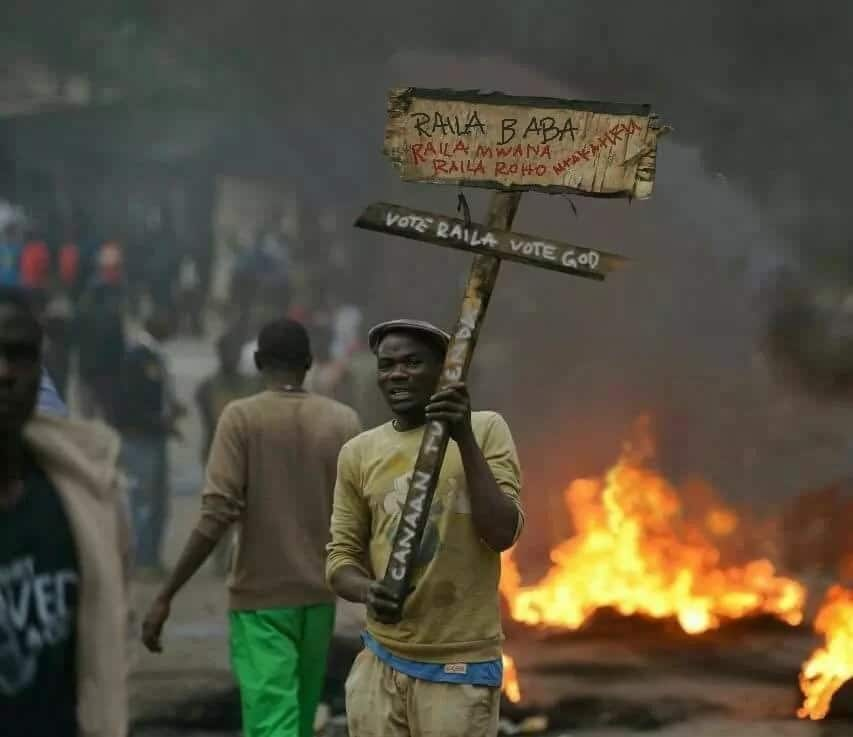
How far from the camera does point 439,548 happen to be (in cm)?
398

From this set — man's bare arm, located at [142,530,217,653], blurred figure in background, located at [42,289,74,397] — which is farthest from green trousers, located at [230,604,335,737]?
blurred figure in background, located at [42,289,74,397]

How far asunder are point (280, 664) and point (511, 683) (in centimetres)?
251

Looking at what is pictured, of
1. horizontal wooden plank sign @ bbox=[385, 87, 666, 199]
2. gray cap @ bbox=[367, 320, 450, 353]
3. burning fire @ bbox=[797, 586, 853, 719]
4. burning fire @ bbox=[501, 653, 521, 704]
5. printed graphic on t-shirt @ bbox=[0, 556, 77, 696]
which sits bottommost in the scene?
burning fire @ bbox=[501, 653, 521, 704]

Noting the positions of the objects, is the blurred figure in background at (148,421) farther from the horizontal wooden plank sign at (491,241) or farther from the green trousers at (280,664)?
the horizontal wooden plank sign at (491,241)

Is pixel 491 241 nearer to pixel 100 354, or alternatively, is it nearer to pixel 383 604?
pixel 383 604

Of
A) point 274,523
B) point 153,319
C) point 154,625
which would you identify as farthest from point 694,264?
point 154,625

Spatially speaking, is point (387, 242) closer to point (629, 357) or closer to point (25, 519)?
point (629, 357)

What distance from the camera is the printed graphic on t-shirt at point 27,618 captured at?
259 cm

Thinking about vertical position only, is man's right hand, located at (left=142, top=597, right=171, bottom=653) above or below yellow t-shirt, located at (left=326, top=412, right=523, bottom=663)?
below

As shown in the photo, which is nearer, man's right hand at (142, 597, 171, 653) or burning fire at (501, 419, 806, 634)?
man's right hand at (142, 597, 171, 653)

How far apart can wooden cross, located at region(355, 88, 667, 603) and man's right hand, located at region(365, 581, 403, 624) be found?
0.06 meters

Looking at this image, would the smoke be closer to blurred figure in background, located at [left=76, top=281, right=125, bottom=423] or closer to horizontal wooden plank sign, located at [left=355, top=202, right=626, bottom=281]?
blurred figure in background, located at [left=76, top=281, right=125, bottom=423]

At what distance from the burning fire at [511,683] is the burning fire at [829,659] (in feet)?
4.68

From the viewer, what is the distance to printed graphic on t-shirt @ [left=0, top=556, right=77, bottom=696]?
2.59 m
